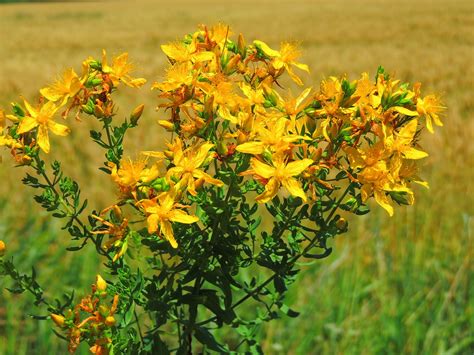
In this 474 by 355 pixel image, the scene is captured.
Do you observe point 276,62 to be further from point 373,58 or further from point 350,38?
point 350,38

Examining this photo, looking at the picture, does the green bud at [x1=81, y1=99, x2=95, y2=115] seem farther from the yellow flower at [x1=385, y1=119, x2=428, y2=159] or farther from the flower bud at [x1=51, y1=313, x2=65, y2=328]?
the yellow flower at [x1=385, y1=119, x2=428, y2=159]

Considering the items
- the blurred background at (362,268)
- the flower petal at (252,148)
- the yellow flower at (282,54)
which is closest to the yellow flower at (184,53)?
the yellow flower at (282,54)

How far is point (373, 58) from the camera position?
9742 millimetres

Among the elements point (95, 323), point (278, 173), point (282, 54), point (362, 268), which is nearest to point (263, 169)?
point (278, 173)

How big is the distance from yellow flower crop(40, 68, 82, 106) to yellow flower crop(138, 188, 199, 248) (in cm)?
31

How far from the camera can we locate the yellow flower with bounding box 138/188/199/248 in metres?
1.16

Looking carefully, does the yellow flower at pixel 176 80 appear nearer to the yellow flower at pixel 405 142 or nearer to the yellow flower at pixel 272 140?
the yellow flower at pixel 272 140

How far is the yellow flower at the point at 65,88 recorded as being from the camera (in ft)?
4.28

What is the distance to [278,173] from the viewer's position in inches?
46.6

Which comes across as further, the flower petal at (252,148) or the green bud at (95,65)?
the green bud at (95,65)

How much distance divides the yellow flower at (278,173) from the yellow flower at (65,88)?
42 centimetres

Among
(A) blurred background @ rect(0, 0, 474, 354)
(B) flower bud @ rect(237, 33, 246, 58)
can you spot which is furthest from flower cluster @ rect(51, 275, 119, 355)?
(A) blurred background @ rect(0, 0, 474, 354)

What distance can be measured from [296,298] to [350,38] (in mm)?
12572

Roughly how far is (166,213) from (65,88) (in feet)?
1.29
